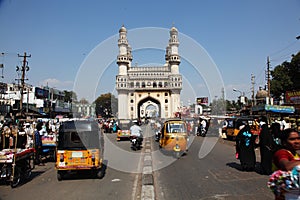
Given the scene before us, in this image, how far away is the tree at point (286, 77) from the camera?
132ft

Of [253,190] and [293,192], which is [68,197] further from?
[293,192]

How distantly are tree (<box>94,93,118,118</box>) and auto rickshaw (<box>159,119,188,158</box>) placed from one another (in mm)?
72309

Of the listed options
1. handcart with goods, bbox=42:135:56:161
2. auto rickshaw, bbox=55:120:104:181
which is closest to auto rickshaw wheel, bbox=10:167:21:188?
auto rickshaw, bbox=55:120:104:181

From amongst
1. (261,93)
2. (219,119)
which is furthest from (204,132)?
(261,93)

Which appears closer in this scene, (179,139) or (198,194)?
(198,194)

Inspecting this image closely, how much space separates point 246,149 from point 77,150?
4735mm

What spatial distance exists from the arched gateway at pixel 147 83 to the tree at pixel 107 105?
193 inches

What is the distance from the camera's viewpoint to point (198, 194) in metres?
5.68

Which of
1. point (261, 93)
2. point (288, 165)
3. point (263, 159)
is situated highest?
point (261, 93)

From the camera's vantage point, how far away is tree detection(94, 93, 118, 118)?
86088mm

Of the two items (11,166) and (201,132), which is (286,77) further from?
(11,166)

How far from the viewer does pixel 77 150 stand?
727cm

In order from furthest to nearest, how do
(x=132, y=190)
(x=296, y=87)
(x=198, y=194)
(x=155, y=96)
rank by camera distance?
(x=155, y=96), (x=296, y=87), (x=132, y=190), (x=198, y=194)

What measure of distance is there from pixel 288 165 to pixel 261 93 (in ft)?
137
